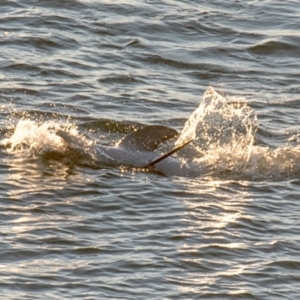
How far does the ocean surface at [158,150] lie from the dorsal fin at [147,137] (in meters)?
0.30

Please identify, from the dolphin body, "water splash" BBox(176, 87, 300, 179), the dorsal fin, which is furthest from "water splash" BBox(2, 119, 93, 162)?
"water splash" BBox(176, 87, 300, 179)

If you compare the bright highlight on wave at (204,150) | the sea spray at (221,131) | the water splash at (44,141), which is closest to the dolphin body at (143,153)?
the bright highlight on wave at (204,150)

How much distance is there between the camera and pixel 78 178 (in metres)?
10.6

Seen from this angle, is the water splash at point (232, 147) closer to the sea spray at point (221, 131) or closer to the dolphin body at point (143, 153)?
the sea spray at point (221, 131)

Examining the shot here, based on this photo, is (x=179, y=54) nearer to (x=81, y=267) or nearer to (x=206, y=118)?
(x=206, y=118)

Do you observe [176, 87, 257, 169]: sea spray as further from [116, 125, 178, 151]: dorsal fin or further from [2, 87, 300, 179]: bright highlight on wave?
[116, 125, 178, 151]: dorsal fin

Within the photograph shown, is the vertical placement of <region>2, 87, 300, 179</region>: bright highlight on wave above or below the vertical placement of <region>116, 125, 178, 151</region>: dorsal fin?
below

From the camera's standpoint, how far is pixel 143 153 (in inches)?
436

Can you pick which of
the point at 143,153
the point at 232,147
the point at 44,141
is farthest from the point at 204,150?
the point at 44,141

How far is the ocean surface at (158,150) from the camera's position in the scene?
329 inches

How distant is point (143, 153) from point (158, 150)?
26.9 inches

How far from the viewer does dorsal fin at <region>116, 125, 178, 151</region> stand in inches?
431

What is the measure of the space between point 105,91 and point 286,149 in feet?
9.87

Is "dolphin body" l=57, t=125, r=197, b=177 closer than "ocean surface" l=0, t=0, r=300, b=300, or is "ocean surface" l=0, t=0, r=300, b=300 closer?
"ocean surface" l=0, t=0, r=300, b=300
